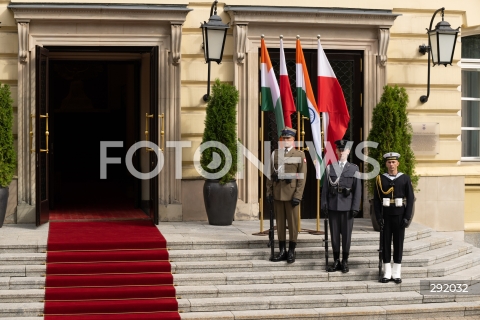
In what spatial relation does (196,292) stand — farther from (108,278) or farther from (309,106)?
(309,106)

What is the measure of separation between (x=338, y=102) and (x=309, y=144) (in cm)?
209

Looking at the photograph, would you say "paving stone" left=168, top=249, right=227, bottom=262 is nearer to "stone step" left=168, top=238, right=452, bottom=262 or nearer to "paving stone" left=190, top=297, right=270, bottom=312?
"stone step" left=168, top=238, right=452, bottom=262

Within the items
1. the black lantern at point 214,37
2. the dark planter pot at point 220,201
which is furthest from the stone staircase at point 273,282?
the black lantern at point 214,37

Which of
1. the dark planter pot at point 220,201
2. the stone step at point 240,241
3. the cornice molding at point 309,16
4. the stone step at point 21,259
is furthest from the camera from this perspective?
the cornice molding at point 309,16

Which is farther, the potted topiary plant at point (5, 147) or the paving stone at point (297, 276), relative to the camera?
the potted topiary plant at point (5, 147)

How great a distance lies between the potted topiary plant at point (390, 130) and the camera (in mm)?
14055

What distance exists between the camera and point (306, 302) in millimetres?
11633

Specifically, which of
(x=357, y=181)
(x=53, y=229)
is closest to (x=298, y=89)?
(x=357, y=181)

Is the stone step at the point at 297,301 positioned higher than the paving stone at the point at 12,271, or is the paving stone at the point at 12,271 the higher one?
the paving stone at the point at 12,271

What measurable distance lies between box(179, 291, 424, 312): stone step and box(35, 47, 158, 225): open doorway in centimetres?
322

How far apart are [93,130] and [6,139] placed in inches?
434

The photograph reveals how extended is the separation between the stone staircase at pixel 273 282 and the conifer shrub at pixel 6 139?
2.10 meters

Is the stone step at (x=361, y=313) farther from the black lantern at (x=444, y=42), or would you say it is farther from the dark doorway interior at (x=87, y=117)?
the dark doorway interior at (x=87, y=117)

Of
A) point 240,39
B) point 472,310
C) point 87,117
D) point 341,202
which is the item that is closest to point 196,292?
point 341,202
